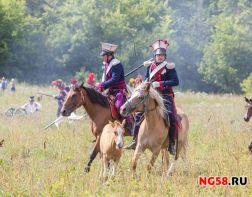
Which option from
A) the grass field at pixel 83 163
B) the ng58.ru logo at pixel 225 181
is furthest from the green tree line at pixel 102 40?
the ng58.ru logo at pixel 225 181

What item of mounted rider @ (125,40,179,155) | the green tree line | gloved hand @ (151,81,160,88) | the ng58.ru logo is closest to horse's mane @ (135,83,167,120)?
mounted rider @ (125,40,179,155)

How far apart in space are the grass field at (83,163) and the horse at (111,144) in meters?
0.21

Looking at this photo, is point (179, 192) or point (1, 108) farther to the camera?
point (1, 108)

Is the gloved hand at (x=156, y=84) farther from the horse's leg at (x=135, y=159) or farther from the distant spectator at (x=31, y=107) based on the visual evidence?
the distant spectator at (x=31, y=107)

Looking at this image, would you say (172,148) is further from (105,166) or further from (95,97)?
(95,97)

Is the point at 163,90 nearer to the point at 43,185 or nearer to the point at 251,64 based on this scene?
the point at 43,185

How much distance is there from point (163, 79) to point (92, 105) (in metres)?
1.47

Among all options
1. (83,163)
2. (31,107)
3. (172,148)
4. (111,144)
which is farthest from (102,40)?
(111,144)

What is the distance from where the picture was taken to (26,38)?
169 ft

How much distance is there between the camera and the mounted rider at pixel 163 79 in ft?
34.3

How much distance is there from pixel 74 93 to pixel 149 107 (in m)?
1.69

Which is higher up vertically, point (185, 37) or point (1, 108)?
point (185, 37)

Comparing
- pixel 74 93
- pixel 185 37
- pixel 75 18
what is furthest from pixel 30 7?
pixel 74 93

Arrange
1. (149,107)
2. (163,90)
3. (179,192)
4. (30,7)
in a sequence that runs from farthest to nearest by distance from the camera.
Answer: (30,7)
(163,90)
(149,107)
(179,192)
